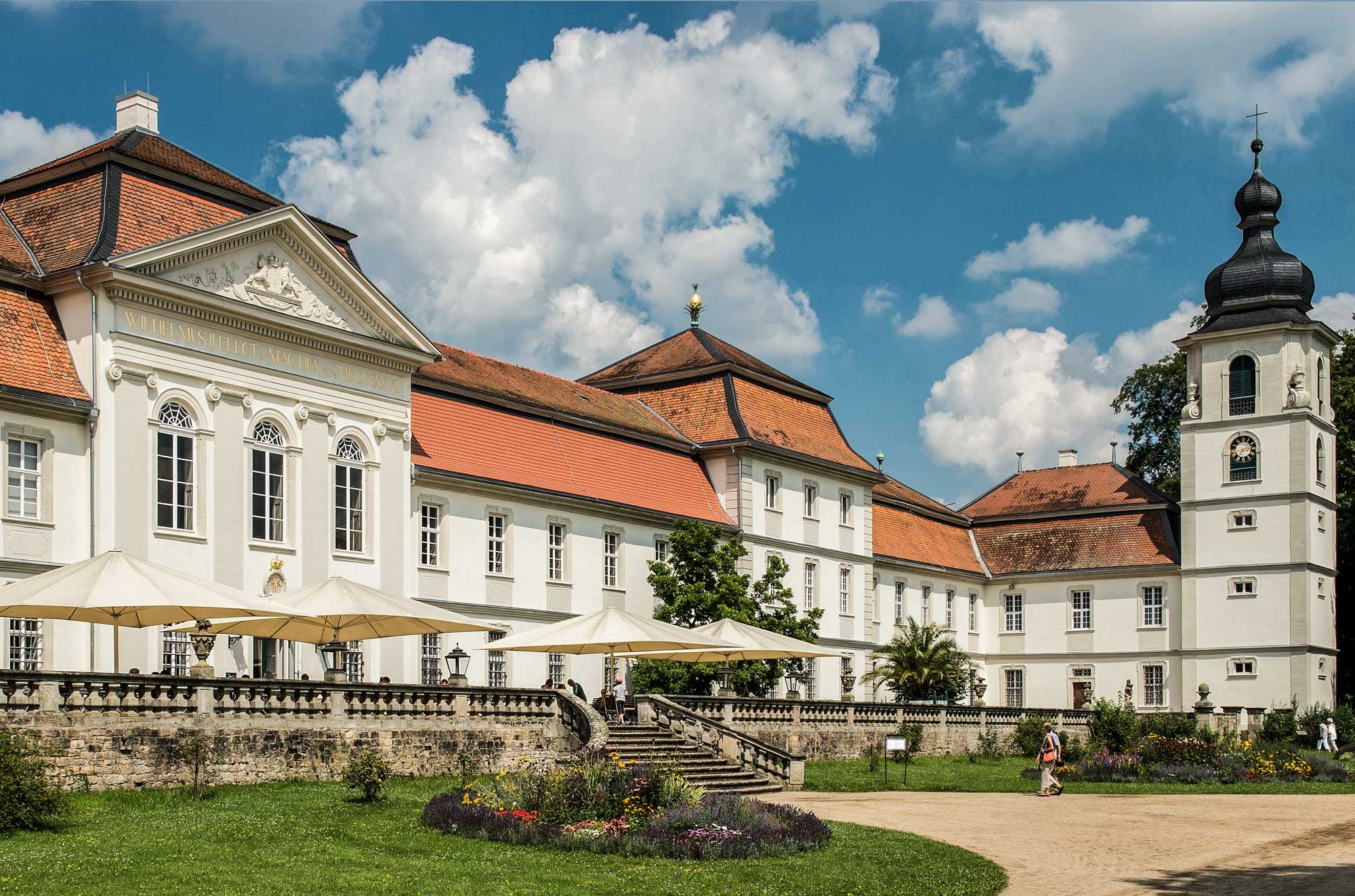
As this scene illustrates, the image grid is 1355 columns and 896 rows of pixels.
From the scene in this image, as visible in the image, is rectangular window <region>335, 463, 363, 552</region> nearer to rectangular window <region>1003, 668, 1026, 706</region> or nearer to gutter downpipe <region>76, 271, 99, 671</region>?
gutter downpipe <region>76, 271, 99, 671</region>

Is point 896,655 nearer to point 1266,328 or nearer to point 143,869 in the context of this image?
point 1266,328

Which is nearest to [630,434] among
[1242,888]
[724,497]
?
[724,497]

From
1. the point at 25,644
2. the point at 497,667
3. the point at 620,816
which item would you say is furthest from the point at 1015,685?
the point at 620,816

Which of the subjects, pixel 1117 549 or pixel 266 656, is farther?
pixel 1117 549

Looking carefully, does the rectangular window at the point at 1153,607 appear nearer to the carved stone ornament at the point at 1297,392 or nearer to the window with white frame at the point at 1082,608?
the window with white frame at the point at 1082,608

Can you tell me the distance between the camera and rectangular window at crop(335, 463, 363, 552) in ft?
112

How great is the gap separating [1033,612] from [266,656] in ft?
128

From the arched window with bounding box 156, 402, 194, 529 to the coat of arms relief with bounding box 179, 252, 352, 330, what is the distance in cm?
253

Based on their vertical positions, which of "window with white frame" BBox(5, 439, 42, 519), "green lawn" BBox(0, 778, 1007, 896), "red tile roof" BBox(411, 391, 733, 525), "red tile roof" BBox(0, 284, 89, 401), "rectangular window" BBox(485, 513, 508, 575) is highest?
"red tile roof" BBox(0, 284, 89, 401)

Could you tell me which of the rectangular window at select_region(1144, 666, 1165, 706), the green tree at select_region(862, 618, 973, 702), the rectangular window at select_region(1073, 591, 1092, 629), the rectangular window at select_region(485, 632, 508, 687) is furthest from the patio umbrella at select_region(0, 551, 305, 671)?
the rectangular window at select_region(1073, 591, 1092, 629)

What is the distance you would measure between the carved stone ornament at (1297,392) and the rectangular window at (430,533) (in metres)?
34.5

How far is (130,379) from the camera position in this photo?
29.8 m

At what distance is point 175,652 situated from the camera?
1197 inches

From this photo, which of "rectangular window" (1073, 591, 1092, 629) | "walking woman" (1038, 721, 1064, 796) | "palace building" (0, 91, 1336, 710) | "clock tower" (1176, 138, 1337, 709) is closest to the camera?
"walking woman" (1038, 721, 1064, 796)
